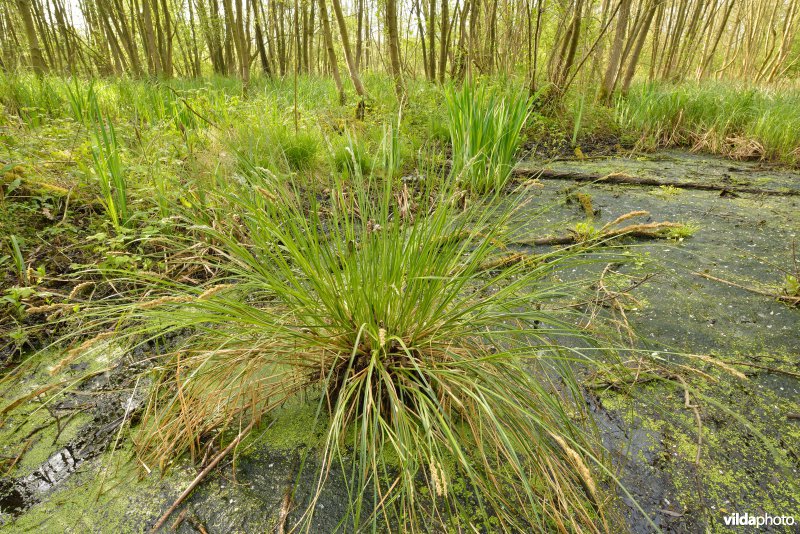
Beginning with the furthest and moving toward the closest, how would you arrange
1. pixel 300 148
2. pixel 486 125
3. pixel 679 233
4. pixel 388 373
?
pixel 300 148
pixel 486 125
pixel 679 233
pixel 388 373

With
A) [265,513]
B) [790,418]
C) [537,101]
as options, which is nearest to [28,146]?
[265,513]

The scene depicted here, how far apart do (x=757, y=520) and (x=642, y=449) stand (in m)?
0.24

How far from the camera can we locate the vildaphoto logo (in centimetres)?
87

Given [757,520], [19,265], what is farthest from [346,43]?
[757,520]

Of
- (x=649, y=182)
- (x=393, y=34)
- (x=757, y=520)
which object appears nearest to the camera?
(x=757, y=520)

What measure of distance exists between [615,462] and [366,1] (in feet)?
40.2

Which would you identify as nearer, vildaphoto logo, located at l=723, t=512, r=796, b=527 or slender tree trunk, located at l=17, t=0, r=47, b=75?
vildaphoto logo, located at l=723, t=512, r=796, b=527

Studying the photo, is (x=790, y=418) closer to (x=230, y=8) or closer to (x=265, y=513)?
(x=265, y=513)

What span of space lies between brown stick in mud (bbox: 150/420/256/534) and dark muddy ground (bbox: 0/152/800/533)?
2 centimetres

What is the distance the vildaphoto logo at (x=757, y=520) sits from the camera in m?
0.87

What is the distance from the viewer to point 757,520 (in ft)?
2.89

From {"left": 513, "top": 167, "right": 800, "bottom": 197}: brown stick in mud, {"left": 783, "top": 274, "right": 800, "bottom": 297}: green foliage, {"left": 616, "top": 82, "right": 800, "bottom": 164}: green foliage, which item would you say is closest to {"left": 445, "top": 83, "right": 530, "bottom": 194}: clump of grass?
{"left": 513, "top": 167, "right": 800, "bottom": 197}: brown stick in mud

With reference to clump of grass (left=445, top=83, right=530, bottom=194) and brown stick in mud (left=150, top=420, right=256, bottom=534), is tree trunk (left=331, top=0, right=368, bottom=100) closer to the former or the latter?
clump of grass (left=445, top=83, right=530, bottom=194)

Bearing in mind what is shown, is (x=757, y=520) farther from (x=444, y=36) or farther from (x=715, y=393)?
(x=444, y=36)
